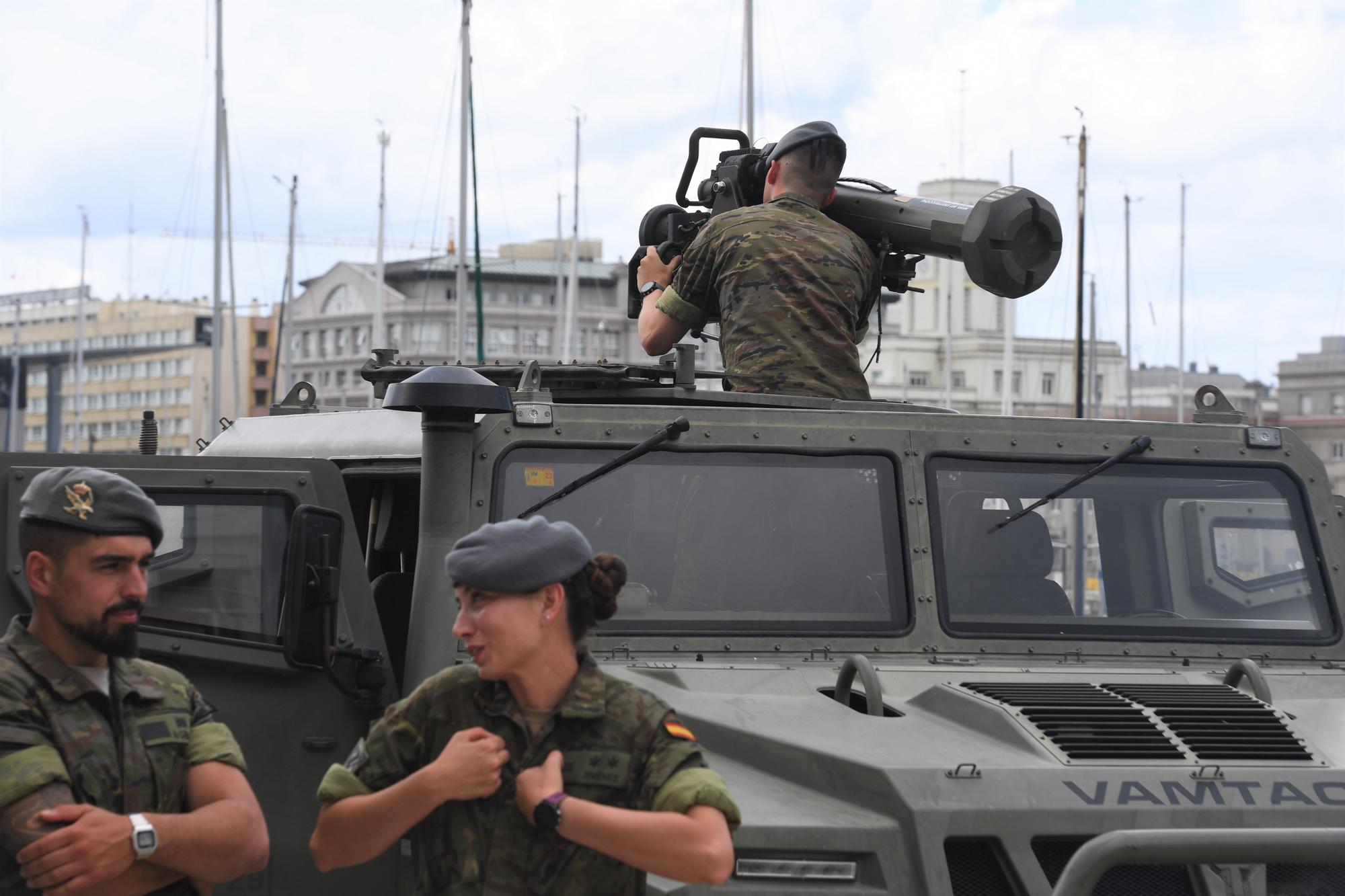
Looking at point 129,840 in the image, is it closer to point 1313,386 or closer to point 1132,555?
point 1132,555

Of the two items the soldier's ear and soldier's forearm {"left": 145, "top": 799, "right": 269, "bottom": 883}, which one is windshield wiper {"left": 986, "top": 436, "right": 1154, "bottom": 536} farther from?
the soldier's ear

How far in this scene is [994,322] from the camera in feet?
223

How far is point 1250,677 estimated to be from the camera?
14.1 feet

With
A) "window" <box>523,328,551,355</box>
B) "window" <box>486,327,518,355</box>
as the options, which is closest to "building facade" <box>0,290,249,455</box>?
"window" <box>486,327,518,355</box>

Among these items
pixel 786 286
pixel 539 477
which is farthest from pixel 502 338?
pixel 539 477

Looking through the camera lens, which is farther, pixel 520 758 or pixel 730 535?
pixel 730 535

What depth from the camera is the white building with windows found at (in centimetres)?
5744

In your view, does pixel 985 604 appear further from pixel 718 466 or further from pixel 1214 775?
pixel 1214 775

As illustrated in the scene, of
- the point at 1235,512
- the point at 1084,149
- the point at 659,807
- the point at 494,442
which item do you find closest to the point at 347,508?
the point at 494,442

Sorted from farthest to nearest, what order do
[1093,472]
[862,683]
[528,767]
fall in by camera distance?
1. [1093,472]
2. [862,683]
3. [528,767]

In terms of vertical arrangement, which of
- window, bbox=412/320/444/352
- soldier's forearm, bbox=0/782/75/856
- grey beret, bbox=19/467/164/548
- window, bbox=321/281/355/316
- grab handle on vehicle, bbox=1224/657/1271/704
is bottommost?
soldier's forearm, bbox=0/782/75/856

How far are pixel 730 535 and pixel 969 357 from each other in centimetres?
5821

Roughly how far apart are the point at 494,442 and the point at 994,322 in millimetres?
64739

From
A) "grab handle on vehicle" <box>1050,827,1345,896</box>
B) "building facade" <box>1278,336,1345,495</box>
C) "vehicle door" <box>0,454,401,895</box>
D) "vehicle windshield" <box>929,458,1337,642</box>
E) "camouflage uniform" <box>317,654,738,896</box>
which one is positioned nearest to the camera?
"camouflage uniform" <box>317,654,738,896</box>
